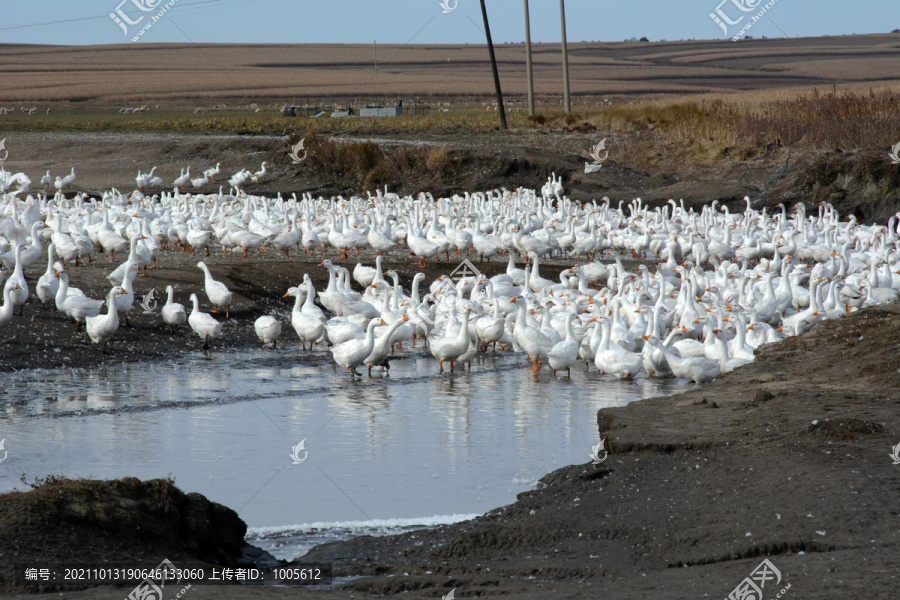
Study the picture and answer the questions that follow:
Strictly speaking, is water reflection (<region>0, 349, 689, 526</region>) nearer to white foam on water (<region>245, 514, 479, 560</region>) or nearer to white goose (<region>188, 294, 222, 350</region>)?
white foam on water (<region>245, 514, 479, 560</region>)

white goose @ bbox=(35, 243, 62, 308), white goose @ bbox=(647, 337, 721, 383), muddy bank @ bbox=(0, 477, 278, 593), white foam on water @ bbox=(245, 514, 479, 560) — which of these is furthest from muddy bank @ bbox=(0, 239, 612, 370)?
muddy bank @ bbox=(0, 477, 278, 593)

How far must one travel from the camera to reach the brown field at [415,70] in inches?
3642

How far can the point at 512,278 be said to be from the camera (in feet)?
57.9

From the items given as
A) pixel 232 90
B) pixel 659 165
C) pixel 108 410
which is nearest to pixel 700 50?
pixel 232 90

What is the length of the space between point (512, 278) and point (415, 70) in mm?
110091

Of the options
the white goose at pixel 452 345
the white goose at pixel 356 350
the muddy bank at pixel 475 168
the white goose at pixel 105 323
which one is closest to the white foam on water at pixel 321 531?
the white goose at pixel 356 350

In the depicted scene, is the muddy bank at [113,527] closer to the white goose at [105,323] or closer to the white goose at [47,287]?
the white goose at [105,323]

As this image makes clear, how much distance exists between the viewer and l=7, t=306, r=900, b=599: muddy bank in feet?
16.9

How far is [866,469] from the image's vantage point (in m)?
6.45

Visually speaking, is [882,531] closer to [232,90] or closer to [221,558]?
[221,558]

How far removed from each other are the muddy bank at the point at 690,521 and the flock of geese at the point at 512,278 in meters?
4.02

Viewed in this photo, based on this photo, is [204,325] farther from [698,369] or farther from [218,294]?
[698,369]

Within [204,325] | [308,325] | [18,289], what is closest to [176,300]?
[204,325]

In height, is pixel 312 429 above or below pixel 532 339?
below
